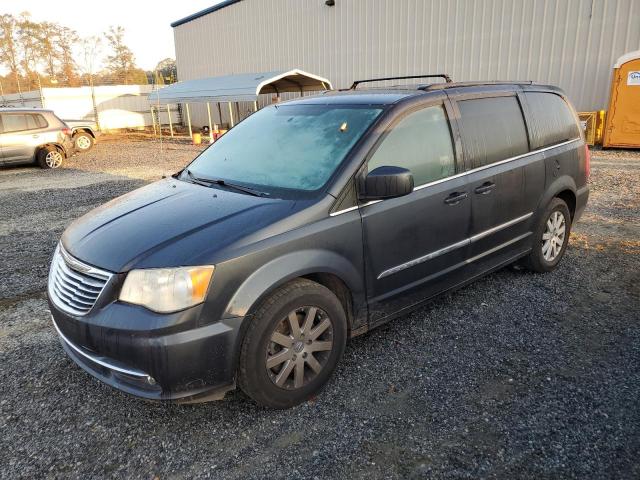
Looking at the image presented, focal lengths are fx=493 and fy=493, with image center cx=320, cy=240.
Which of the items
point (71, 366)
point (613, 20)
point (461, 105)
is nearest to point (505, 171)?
point (461, 105)

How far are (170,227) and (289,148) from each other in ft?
3.51

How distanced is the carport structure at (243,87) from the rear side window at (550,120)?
14034 mm

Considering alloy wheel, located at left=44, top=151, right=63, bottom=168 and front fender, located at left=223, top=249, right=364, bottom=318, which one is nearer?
front fender, located at left=223, top=249, right=364, bottom=318

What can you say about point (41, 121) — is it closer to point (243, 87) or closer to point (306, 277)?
point (243, 87)

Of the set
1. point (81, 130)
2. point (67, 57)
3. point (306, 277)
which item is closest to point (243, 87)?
point (81, 130)

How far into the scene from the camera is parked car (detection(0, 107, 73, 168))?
495 inches

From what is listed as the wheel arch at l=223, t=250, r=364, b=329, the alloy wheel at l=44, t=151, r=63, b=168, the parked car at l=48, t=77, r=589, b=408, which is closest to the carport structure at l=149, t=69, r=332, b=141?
the alloy wheel at l=44, t=151, r=63, b=168

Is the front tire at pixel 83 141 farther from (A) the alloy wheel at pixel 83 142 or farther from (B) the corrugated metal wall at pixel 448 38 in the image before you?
(B) the corrugated metal wall at pixel 448 38

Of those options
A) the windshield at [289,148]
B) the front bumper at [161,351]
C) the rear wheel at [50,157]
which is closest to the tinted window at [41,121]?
the rear wheel at [50,157]

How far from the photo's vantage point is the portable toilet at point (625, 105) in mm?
12359

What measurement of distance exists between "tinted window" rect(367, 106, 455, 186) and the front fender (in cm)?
66

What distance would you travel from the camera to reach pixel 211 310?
8.13 feet

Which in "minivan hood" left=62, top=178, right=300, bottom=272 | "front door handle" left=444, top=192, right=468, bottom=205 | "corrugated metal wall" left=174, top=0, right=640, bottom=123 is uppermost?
"corrugated metal wall" left=174, top=0, right=640, bottom=123

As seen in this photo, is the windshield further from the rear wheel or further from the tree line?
the tree line
